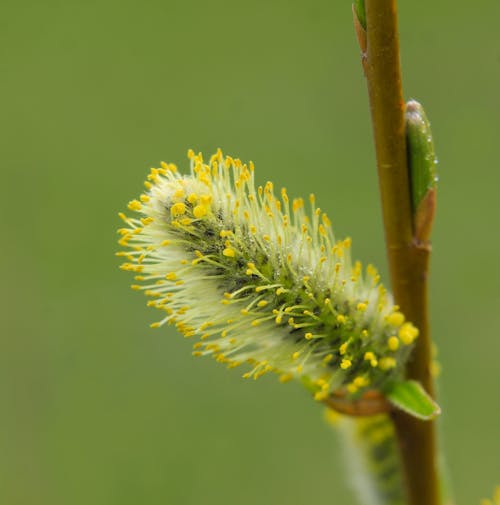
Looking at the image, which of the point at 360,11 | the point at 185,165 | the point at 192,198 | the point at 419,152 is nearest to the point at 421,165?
the point at 419,152

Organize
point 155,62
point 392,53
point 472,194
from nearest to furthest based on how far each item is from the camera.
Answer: point 392,53, point 472,194, point 155,62

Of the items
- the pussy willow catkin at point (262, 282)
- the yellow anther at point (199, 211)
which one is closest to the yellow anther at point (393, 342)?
the pussy willow catkin at point (262, 282)

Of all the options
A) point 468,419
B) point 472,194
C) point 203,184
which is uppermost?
point 472,194

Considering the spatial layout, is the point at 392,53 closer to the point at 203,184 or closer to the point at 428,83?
the point at 203,184

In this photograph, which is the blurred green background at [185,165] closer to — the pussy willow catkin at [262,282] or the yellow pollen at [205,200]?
the pussy willow catkin at [262,282]

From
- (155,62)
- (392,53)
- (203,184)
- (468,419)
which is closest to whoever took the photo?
(392,53)

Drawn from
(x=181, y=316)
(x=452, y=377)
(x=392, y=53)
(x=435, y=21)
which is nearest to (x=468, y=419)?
(x=452, y=377)
